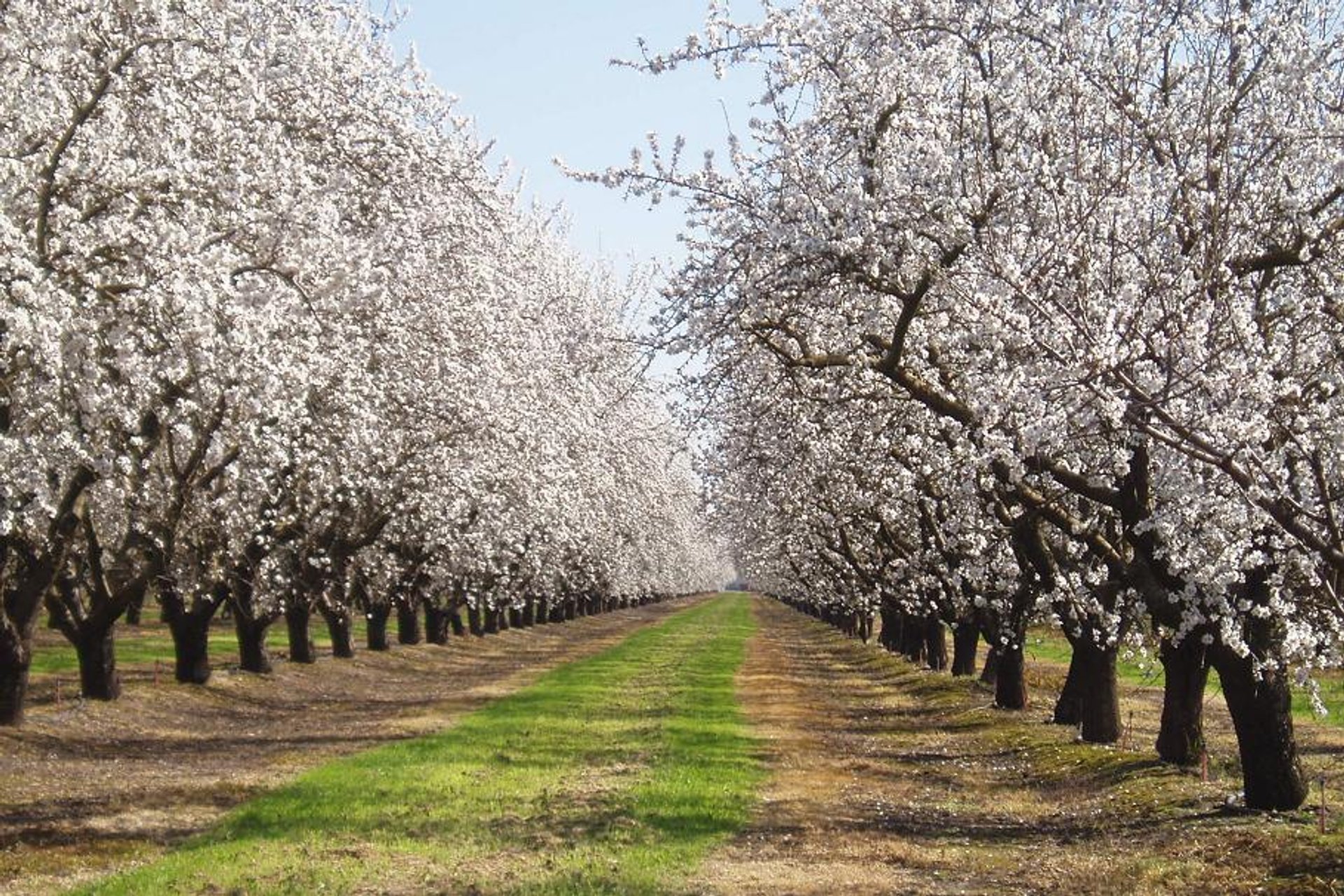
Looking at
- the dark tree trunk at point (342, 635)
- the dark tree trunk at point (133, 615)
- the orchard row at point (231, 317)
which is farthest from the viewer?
the dark tree trunk at point (133, 615)

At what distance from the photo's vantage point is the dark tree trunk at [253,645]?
33.6 m

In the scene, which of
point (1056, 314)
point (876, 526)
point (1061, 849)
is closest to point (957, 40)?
point (1056, 314)

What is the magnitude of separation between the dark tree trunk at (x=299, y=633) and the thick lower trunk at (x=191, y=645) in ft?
21.0

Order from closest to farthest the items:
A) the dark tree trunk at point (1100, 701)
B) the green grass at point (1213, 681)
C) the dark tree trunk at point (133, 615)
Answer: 1. the dark tree trunk at point (1100, 701)
2. the green grass at point (1213, 681)
3. the dark tree trunk at point (133, 615)

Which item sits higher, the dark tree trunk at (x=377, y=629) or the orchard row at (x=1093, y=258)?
the orchard row at (x=1093, y=258)

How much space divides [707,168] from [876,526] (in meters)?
23.7

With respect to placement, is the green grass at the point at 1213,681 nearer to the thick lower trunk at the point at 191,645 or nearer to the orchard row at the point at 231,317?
the orchard row at the point at 231,317

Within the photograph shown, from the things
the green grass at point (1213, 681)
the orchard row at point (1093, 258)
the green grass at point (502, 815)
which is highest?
the orchard row at point (1093, 258)

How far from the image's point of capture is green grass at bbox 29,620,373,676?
34.1 m

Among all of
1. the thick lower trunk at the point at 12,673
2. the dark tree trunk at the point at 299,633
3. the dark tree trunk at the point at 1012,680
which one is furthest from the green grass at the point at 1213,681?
the dark tree trunk at the point at 299,633

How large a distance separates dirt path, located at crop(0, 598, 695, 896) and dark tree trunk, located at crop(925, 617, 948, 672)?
493 inches

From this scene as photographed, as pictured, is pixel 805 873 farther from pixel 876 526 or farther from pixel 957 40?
pixel 876 526

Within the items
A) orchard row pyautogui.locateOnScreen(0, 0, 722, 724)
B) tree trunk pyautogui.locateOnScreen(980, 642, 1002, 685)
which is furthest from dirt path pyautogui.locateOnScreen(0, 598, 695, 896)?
tree trunk pyautogui.locateOnScreen(980, 642, 1002, 685)

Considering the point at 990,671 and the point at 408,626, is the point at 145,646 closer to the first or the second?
the point at 408,626
